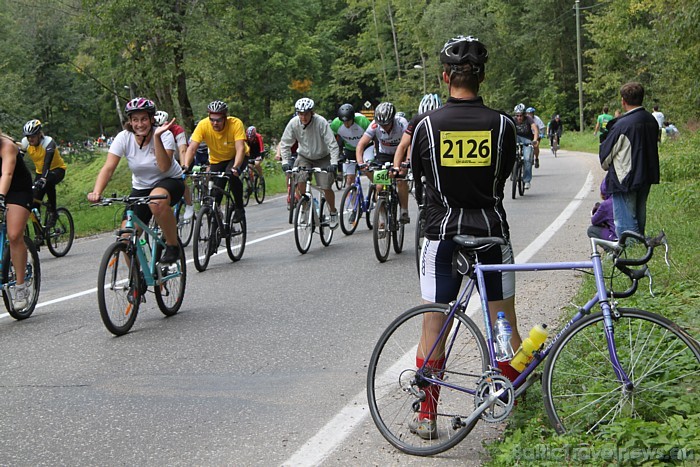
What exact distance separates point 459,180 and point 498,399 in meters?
1.10

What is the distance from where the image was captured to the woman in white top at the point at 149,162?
8.50 m

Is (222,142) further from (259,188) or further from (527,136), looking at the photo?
(259,188)

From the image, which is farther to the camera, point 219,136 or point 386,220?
point 219,136

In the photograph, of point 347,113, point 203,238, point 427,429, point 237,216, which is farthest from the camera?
point 347,113

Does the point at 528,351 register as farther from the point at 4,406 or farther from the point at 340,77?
the point at 340,77

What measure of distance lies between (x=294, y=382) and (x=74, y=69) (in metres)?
38.4

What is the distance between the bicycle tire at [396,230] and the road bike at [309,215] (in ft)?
4.09

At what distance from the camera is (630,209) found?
961cm

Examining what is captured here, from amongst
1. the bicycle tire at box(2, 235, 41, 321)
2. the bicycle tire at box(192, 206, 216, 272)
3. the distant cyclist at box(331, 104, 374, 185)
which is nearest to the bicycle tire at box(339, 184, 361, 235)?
the distant cyclist at box(331, 104, 374, 185)

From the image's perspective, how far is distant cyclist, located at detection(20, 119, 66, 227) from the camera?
1429cm

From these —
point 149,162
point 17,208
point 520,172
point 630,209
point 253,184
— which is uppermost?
point 149,162

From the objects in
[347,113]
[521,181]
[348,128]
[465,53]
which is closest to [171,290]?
[465,53]

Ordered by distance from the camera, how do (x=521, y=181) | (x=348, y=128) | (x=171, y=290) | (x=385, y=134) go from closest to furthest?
(x=171, y=290) → (x=385, y=134) → (x=348, y=128) → (x=521, y=181)

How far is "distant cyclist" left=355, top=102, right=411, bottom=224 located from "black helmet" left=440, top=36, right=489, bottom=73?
7.45 metres
